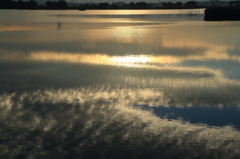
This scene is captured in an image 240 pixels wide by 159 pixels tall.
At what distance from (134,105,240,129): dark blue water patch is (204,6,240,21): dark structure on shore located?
52.4 metres

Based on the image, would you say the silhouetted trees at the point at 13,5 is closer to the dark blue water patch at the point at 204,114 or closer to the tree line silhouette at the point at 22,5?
the tree line silhouette at the point at 22,5

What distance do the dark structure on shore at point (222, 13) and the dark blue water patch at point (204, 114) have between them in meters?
52.4

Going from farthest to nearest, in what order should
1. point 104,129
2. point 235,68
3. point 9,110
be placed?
point 235,68 < point 9,110 < point 104,129

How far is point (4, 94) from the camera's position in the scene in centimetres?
1116

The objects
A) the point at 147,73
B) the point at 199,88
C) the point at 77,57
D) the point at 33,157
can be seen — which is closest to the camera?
the point at 33,157

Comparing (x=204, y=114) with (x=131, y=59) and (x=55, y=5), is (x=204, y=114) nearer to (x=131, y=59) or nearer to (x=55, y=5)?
(x=131, y=59)

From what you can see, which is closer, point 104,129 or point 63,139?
point 63,139

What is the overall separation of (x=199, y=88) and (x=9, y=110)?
6.97 meters

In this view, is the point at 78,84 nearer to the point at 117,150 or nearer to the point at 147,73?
the point at 147,73

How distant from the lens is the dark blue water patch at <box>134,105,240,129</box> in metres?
8.59

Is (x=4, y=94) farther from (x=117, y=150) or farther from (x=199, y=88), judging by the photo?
(x=199, y=88)

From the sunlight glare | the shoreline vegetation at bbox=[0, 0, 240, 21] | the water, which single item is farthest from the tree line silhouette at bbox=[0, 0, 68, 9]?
the sunlight glare

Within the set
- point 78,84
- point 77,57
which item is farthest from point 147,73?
point 77,57

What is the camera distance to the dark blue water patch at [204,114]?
8.59 m
